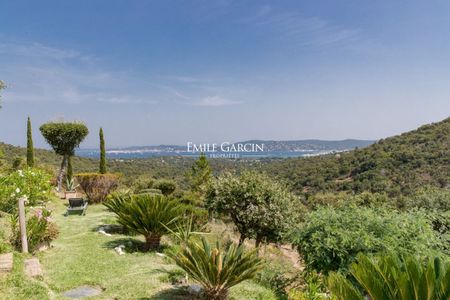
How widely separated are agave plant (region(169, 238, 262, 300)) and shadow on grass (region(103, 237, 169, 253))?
368cm

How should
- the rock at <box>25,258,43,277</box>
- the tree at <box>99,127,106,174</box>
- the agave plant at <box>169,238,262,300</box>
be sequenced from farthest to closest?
the tree at <box>99,127,106,174</box>, the rock at <box>25,258,43,277</box>, the agave plant at <box>169,238,262,300</box>

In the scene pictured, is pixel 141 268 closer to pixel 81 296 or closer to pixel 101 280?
pixel 101 280

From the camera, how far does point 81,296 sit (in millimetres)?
5613

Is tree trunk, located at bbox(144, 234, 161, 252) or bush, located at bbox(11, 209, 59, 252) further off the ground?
bush, located at bbox(11, 209, 59, 252)

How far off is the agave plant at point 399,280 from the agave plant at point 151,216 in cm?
499

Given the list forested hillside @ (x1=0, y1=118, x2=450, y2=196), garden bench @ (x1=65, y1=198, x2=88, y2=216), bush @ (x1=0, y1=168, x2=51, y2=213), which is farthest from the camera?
forested hillside @ (x1=0, y1=118, x2=450, y2=196)

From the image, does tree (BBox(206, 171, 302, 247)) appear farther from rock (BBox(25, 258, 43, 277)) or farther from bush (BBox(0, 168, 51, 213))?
rock (BBox(25, 258, 43, 277))

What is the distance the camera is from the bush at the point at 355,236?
21.6 ft

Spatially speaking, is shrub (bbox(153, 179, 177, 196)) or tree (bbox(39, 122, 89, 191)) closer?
tree (bbox(39, 122, 89, 191))

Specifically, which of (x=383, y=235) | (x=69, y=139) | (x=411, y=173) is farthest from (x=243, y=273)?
(x=411, y=173)

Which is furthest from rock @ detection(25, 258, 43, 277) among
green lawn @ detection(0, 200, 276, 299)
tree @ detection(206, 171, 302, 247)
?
tree @ detection(206, 171, 302, 247)

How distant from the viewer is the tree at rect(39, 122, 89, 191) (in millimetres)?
19969

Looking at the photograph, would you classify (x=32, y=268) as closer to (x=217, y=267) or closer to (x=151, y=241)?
(x=151, y=241)

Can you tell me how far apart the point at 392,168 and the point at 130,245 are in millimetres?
42053
